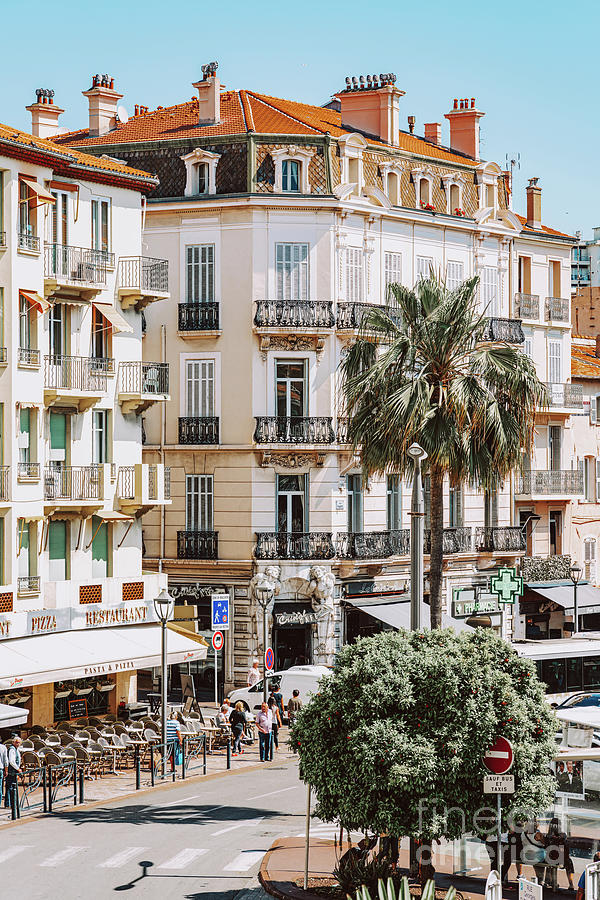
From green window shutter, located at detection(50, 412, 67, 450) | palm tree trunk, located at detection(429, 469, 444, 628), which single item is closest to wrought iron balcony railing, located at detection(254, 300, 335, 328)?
green window shutter, located at detection(50, 412, 67, 450)

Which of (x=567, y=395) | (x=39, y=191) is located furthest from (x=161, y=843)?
(x=567, y=395)

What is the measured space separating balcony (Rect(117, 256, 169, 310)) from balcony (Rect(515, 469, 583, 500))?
2059 centimetres

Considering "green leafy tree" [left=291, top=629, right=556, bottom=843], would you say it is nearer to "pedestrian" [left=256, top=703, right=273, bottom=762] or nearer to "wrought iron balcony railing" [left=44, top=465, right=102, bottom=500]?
"pedestrian" [left=256, top=703, right=273, bottom=762]

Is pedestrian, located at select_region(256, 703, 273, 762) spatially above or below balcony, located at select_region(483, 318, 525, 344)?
below

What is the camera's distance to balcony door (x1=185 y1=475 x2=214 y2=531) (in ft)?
162

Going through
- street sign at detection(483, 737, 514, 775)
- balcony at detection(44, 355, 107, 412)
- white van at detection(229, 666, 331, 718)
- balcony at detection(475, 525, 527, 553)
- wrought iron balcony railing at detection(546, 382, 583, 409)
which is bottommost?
white van at detection(229, 666, 331, 718)

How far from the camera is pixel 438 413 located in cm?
3331

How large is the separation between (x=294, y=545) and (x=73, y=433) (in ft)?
32.5

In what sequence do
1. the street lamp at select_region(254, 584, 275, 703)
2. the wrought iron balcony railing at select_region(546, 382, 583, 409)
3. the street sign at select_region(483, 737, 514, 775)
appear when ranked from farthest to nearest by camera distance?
1. the wrought iron balcony railing at select_region(546, 382, 583, 409)
2. the street lamp at select_region(254, 584, 275, 703)
3. the street sign at select_region(483, 737, 514, 775)

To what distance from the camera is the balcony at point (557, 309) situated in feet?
198

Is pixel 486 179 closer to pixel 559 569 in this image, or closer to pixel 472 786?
pixel 559 569

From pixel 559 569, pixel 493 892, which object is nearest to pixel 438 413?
pixel 493 892

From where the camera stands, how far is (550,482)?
2386 inches

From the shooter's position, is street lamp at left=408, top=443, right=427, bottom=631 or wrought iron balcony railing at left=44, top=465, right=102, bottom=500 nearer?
street lamp at left=408, top=443, right=427, bottom=631
